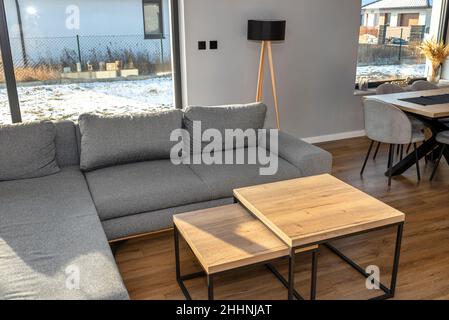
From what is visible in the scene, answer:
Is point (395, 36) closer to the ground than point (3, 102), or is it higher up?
higher up

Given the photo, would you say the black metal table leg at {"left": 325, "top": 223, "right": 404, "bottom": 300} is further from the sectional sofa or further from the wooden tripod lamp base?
the wooden tripod lamp base

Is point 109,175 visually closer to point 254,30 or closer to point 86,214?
point 86,214

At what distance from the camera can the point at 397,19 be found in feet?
18.7

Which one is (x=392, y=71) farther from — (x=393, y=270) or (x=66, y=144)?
(x=66, y=144)

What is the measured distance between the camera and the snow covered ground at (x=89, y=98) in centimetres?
407

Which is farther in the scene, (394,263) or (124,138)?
(124,138)

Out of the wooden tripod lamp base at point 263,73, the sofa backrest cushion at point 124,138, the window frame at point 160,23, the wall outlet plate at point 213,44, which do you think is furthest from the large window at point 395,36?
the sofa backrest cushion at point 124,138

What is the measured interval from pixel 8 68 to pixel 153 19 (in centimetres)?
145

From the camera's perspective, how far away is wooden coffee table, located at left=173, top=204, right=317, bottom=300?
194cm

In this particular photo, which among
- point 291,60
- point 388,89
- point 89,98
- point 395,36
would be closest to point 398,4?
point 395,36

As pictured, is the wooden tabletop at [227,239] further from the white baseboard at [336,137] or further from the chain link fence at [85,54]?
the white baseboard at [336,137]

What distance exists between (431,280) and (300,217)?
37.6 inches

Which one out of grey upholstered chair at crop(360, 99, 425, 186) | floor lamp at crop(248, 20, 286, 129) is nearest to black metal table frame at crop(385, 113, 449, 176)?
grey upholstered chair at crop(360, 99, 425, 186)
